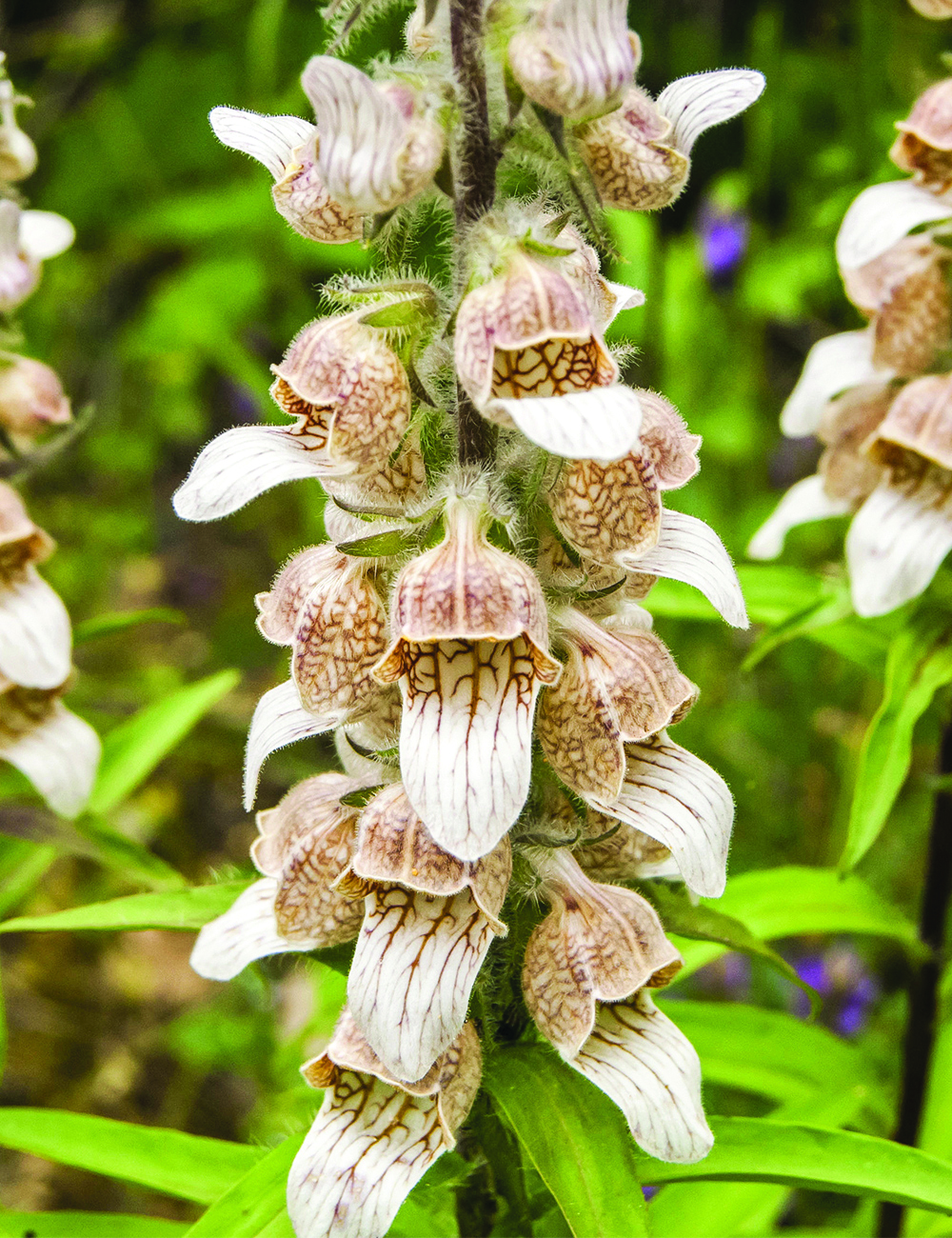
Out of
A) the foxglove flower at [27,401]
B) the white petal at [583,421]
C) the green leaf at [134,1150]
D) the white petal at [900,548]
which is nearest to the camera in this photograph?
the white petal at [583,421]

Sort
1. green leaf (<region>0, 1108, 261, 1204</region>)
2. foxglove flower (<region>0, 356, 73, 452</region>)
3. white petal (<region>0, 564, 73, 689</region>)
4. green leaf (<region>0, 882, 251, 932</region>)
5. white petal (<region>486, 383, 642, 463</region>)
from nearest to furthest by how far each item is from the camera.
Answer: white petal (<region>486, 383, 642, 463</region>), green leaf (<region>0, 882, 251, 932</region>), green leaf (<region>0, 1108, 261, 1204</region>), white petal (<region>0, 564, 73, 689</region>), foxglove flower (<region>0, 356, 73, 452</region>)

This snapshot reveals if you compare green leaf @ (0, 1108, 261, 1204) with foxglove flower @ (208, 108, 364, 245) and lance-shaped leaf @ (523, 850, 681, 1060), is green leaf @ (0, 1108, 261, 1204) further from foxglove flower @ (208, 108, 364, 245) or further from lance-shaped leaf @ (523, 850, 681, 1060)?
foxglove flower @ (208, 108, 364, 245)

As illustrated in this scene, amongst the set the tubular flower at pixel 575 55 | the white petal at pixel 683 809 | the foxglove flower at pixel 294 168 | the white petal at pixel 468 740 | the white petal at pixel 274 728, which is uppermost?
the tubular flower at pixel 575 55

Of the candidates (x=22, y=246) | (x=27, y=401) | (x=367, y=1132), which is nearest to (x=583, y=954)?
(x=367, y=1132)

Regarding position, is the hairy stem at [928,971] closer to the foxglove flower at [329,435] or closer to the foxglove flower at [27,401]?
the foxglove flower at [329,435]

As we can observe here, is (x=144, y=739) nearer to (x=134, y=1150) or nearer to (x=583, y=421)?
(x=134, y=1150)

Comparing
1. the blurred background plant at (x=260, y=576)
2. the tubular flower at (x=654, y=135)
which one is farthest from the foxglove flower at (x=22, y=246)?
the tubular flower at (x=654, y=135)

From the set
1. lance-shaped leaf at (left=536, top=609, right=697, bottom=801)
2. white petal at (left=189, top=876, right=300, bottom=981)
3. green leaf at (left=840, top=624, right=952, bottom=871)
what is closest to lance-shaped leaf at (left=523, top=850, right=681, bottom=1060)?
lance-shaped leaf at (left=536, top=609, right=697, bottom=801)
